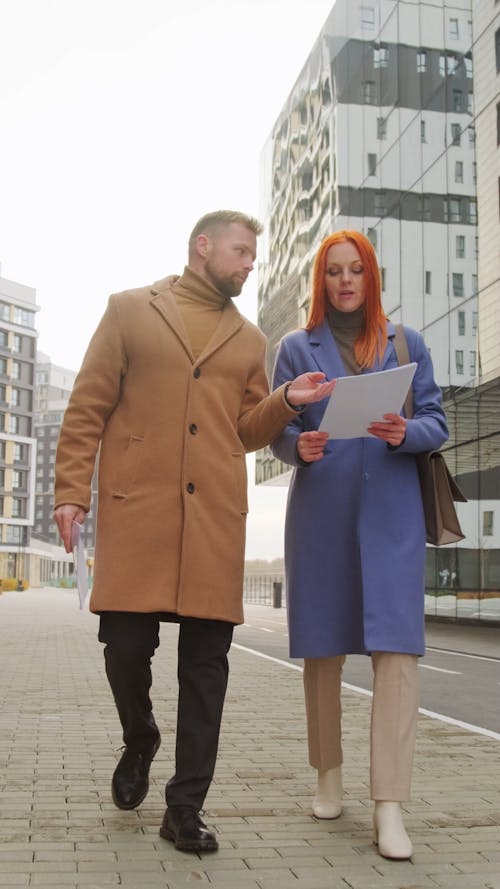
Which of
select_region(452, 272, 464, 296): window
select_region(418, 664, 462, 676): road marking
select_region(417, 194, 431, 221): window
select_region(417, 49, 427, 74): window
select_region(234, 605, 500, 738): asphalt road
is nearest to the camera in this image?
select_region(234, 605, 500, 738): asphalt road

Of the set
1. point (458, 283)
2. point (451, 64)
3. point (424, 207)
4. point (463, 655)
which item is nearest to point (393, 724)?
point (463, 655)

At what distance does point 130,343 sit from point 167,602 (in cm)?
92

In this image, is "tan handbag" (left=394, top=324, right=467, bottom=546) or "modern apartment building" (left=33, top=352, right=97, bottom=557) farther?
"modern apartment building" (left=33, top=352, right=97, bottom=557)

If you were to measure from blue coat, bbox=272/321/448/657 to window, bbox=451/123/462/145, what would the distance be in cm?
2370

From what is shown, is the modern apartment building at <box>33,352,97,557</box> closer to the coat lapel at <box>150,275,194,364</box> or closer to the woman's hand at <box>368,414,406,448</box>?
the coat lapel at <box>150,275,194,364</box>

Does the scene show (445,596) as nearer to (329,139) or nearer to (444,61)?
(444,61)

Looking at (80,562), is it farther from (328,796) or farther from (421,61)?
(421,61)

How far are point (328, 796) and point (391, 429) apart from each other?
138 centimetres

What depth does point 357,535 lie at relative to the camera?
376 cm

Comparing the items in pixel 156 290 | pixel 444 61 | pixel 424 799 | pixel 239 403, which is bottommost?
pixel 424 799

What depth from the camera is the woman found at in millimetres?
3555

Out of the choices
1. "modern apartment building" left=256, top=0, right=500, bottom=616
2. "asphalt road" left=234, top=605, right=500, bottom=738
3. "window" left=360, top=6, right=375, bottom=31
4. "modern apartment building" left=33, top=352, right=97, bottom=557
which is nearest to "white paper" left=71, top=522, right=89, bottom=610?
"asphalt road" left=234, top=605, right=500, bottom=738

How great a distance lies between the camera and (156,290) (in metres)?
3.97

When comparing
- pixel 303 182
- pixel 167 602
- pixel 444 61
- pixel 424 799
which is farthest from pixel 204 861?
pixel 303 182
